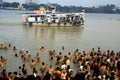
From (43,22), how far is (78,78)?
44.6 m

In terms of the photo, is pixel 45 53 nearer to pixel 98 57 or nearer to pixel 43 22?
pixel 98 57

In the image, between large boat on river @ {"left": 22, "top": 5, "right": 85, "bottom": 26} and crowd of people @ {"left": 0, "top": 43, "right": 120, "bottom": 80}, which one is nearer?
crowd of people @ {"left": 0, "top": 43, "right": 120, "bottom": 80}

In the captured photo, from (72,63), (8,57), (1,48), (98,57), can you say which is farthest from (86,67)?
(1,48)

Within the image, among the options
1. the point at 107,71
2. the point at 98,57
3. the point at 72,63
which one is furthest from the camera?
the point at 72,63

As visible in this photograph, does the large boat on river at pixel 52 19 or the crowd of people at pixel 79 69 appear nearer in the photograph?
the crowd of people at pixel 79 69

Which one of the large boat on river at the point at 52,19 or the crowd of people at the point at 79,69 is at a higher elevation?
the crowd of people at the point at 79,69

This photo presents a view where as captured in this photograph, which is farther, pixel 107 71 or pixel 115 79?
pixel 107 71

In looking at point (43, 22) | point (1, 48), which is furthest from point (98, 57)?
point (43, 22)

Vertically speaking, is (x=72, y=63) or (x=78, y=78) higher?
(x=78, y=78)

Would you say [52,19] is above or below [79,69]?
below

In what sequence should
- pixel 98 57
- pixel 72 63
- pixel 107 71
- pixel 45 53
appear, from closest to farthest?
1. pixel 107 71
2. pixel 98 57
3. pixel 72 63
4. pixel 45 53

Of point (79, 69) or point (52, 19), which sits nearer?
point (79, 69)

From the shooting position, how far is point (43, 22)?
57.6 meters

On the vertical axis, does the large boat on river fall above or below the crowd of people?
below
